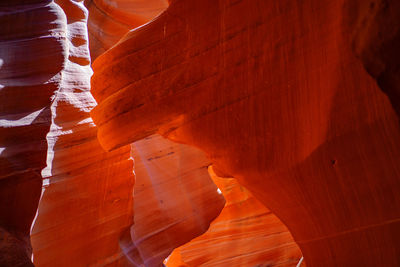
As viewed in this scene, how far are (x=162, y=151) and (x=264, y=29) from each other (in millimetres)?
3899

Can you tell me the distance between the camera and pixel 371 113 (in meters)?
2.39

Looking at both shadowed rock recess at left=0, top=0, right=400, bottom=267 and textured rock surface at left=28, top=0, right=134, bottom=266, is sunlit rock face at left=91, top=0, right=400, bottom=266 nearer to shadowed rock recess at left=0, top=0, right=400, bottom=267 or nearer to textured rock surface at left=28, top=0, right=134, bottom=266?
shadowed rock recess at left=0, top=0, right=400, bottom=267

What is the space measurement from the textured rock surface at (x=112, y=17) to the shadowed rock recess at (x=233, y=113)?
2.22 meters

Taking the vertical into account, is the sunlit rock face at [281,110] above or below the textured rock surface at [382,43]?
below

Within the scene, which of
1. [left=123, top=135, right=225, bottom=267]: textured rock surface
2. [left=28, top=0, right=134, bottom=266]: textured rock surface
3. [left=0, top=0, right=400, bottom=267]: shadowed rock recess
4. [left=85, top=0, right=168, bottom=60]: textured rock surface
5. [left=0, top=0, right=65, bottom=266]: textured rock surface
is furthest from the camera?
[left=85, top=0, right=168, bottom=60]: textured rock surface

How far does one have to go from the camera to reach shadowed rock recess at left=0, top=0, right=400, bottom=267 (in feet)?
7.93

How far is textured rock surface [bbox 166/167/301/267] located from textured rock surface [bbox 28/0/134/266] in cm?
202

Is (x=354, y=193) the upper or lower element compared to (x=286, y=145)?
lower

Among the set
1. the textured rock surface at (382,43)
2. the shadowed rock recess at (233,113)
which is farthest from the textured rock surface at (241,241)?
the textured rock surface at (382,43)

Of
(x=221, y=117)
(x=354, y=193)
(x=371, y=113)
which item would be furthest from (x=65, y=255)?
(x=371, y=113)

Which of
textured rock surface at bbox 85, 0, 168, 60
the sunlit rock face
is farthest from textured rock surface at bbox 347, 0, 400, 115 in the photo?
textured rock surface at bbox 85, 0, 168, 60

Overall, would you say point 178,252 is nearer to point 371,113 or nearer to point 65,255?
point 65,255

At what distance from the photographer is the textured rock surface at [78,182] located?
3.85 m

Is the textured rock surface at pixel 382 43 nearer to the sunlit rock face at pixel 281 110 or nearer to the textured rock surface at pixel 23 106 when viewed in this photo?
the sunlit rock face at pixel 281 110
